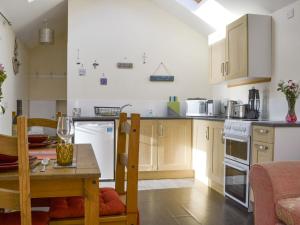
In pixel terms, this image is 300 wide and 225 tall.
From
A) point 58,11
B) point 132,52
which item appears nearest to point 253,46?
point 132,52

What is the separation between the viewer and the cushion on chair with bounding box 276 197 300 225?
1695 millimetres

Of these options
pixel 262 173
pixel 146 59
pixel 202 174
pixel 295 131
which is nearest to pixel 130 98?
pixel 146 59

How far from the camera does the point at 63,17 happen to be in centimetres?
550

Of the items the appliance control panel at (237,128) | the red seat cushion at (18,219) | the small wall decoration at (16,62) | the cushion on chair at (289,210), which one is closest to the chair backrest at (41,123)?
the red seat cushion at (18,219)

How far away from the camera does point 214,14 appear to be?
464cm

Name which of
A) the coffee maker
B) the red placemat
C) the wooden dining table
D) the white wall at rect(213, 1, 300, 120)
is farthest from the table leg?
the coffee maker

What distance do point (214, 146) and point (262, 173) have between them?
2.01 meters

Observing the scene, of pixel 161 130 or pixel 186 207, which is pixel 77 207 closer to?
pixel 186 207

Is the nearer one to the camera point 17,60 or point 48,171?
point 48,171

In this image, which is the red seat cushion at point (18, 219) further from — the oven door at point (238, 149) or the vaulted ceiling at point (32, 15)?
the vaulted ceiling at point (32, 15)

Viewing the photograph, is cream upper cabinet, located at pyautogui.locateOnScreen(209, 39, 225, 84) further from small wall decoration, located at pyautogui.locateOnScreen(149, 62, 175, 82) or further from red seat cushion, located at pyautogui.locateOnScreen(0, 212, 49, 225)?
red seat cushion, located at pyautogui.locateOnScreen(0, 212, 49, 225)

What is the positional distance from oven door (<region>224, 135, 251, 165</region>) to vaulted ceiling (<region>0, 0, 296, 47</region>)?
155cm

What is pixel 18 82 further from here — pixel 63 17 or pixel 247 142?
pixel 247 142

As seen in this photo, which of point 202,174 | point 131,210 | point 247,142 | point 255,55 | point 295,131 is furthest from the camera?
point 202,174
